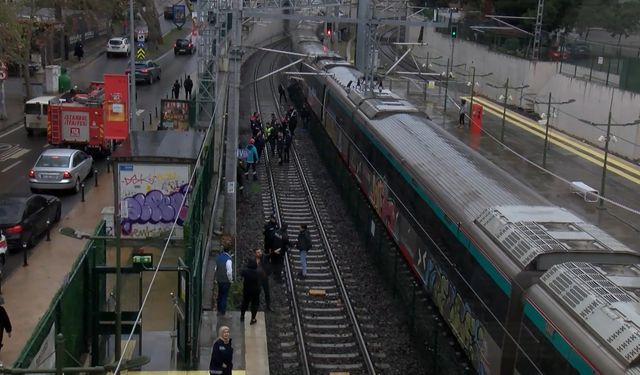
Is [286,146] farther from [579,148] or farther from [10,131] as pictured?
[10,131]

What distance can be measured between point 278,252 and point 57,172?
9.88 metres

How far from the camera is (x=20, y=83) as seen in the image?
50281 millimetres

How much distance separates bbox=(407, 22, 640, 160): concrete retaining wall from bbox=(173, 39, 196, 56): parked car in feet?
63.5

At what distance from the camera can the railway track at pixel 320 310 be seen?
608 inches

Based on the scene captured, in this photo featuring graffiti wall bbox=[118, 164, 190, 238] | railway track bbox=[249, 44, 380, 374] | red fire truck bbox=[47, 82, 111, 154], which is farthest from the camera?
red fire truck bbox=[47, 82, 111, 154]

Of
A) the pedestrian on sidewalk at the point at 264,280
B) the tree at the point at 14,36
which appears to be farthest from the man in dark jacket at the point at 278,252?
the tree at the point at 14,36

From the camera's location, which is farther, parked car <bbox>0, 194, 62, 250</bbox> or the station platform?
the station platform

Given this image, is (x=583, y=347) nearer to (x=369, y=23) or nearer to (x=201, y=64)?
(x=369, y=23)

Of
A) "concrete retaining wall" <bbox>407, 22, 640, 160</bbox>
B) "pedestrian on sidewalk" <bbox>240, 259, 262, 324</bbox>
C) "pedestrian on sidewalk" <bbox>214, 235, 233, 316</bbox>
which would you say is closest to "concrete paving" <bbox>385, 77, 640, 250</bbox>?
"concrete retaining wall" <bbox>407, 22, 640, 160</bbox>

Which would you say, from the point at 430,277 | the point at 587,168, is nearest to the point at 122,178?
the point at 430,277

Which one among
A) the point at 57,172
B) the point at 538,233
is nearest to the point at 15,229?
the point at 57,172

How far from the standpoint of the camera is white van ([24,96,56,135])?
3575cm

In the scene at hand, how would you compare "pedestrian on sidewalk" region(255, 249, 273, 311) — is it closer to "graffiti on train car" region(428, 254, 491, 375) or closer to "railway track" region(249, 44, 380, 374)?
"railway track" region(249, 44, 380, 374)

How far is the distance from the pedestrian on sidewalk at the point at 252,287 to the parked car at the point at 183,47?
178 feet
